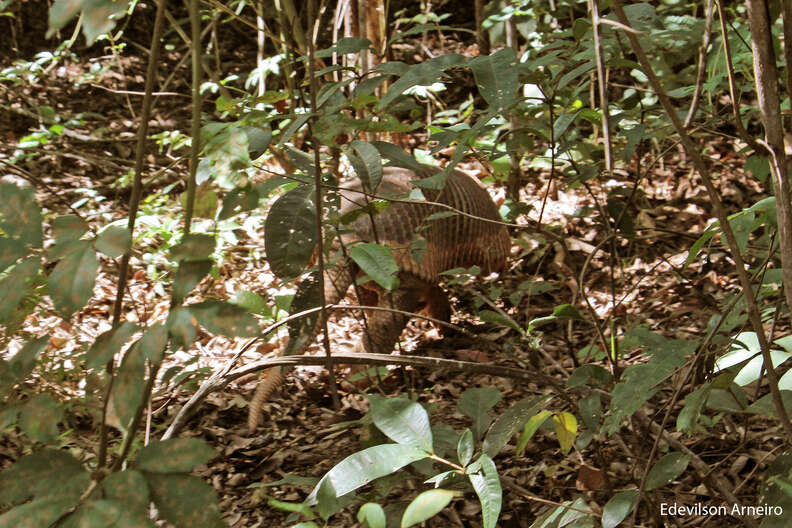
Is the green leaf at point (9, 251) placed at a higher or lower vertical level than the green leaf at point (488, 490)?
higher

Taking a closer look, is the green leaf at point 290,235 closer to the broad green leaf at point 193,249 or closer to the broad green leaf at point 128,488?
the broad green leaf at point 193,249

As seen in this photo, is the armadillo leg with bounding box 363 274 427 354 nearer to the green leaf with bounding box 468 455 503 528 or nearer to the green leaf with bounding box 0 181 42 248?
the green leaf with bounding box 468 455 503 528

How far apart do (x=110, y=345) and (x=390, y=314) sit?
2.69 metres

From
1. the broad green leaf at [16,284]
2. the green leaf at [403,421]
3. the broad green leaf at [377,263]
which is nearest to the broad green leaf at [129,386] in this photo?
the broad green leaf at [16,284]

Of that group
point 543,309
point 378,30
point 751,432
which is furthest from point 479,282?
point 751,432

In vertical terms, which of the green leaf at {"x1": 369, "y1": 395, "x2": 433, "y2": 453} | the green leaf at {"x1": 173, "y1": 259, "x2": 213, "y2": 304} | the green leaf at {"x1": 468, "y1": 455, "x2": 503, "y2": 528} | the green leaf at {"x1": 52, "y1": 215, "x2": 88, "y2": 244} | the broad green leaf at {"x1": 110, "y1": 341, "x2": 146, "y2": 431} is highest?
the green leaf at {"x1": 52, "y1": 215, "x2": 88, "y2": 244}

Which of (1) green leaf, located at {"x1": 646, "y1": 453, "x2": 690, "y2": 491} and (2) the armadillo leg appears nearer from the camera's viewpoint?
(1) green leaf, located at {"x1": 646, "y1": 453, "x2": 690, "y2": 491}

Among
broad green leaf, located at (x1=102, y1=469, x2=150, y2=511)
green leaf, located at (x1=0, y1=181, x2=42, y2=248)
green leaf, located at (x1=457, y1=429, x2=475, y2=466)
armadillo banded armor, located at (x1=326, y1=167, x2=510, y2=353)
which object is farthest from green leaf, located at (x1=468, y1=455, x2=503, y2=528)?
armadillo banded armor, located at (x1=326, y1=167, x2=510, y2=353)

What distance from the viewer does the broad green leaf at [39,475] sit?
82 centimetres

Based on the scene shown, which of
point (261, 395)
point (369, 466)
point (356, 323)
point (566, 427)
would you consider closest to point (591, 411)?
point (566, 427)

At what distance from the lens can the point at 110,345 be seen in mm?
878

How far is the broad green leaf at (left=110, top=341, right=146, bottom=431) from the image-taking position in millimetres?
835

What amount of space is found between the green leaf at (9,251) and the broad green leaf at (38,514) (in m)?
0.29

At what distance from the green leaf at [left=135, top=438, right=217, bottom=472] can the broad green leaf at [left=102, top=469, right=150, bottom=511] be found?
30mm
